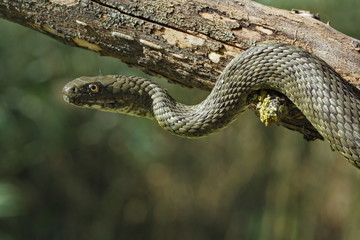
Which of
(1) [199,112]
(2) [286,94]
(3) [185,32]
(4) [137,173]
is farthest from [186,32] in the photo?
(4) [137,173]

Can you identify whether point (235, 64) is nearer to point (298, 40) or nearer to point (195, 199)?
point (298, 40)

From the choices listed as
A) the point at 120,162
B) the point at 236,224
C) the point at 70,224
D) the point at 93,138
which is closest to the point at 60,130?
the point at 93,138

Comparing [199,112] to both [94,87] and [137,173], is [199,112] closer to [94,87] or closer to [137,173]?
[94,87]

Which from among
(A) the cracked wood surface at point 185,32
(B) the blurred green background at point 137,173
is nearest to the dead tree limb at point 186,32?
(A) the cracked wood surface at point 185,32

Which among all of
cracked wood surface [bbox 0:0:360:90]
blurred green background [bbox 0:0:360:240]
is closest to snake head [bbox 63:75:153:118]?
cracked wood surface [bbox 0:0:360:90]

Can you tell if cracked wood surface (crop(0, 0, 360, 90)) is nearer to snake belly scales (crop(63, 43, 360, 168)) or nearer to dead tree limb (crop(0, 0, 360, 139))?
dead tree limb (crop(0, 0, 360, 139))
